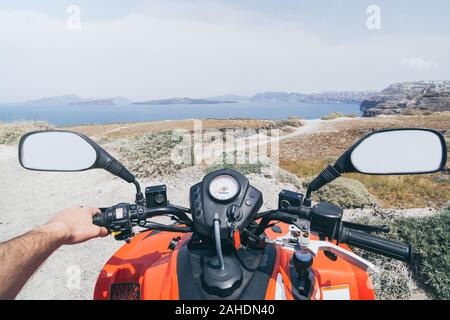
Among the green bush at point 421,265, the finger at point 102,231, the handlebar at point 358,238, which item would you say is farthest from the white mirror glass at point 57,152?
the green bush at point 421,265

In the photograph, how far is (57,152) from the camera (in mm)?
1886

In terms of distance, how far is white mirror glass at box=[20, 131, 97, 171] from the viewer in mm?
1751

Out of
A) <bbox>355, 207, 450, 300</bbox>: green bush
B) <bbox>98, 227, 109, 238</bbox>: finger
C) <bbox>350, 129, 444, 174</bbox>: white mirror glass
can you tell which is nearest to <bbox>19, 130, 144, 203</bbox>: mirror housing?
<bbox>98, 227, 109, 238</bbox>: finger

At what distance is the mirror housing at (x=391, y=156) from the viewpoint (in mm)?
1547

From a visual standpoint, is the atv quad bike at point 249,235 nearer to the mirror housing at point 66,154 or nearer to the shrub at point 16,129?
the mirror housing at point 66,154

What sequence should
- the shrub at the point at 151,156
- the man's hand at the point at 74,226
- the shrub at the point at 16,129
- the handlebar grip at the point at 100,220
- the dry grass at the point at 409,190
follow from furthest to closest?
the shrub at the point at 16,129, the shrub at the point at 151,156, the dry grass at the point at 409,190, the handlebar grip at the point at 100,220, the man's hand at the point at 74,226

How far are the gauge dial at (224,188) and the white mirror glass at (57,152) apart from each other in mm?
776

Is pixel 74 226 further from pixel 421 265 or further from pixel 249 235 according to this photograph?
pixel 421 265

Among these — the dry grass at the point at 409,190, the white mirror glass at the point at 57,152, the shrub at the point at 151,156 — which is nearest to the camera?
the white mirror glass at the point at 57,152

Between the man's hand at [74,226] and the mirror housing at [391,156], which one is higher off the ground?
the mirror housing at [391,156]

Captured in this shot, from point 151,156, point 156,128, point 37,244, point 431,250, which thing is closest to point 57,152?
point 37,244

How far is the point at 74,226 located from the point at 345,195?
7704 mm

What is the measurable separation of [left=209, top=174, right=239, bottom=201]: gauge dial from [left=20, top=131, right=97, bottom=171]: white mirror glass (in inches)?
30.5
